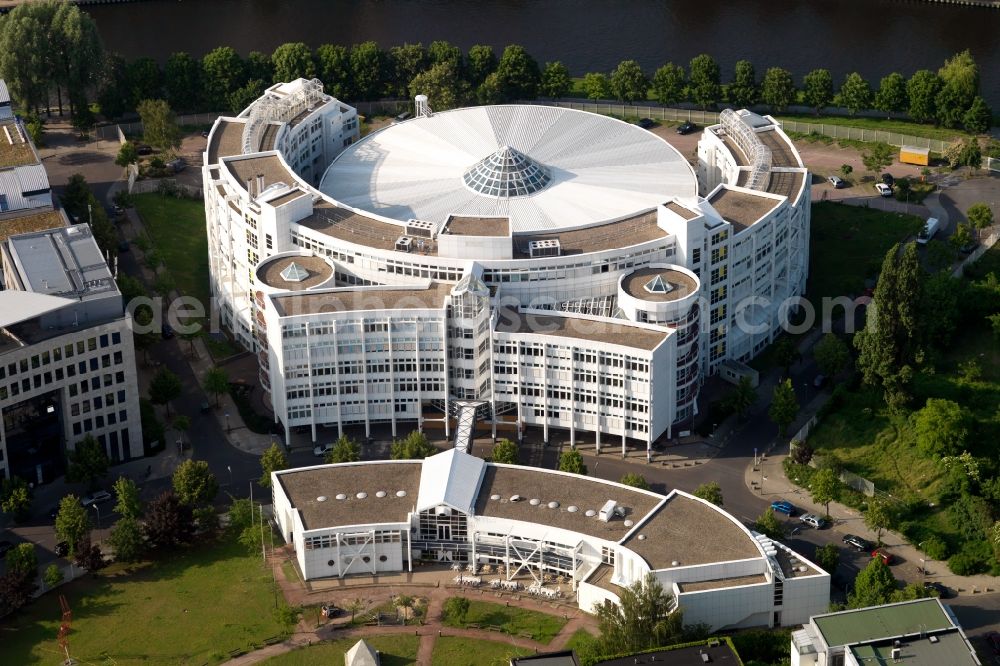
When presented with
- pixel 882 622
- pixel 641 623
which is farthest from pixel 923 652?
pixel 641 623

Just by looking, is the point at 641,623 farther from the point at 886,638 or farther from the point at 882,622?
the point at 886,638

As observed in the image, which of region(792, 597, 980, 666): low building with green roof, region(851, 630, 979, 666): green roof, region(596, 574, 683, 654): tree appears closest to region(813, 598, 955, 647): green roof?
region(792, 597, 980, 666): low building with green roof

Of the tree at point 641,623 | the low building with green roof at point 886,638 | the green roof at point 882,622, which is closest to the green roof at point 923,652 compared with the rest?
the low building with green roof at point 886,638

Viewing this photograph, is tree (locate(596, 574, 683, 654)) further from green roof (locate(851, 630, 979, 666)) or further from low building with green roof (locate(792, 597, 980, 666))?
green roof (locate(851, 630, 979, 666))

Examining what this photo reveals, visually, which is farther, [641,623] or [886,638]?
[641,623]

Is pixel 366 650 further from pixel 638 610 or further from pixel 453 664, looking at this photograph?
pixel 638 610

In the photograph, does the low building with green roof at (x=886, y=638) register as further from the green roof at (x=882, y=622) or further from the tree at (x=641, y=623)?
the tree at (x=641, y=623)
